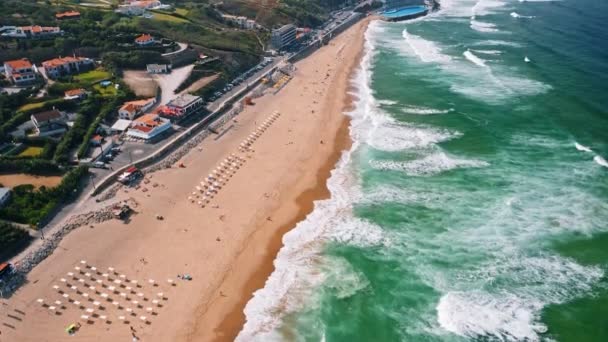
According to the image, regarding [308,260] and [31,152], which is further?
[31,152]

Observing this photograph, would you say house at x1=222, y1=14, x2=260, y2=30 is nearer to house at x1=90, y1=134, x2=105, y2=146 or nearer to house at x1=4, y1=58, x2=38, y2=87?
house at x1=4, y1=58, x2=38, y2=87

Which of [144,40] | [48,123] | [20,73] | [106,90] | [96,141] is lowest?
[96,141]

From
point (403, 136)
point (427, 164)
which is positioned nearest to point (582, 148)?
point (427, 164)

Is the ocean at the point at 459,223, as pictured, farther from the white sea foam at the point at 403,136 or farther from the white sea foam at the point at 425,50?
the white sea foam at the point at 425,50

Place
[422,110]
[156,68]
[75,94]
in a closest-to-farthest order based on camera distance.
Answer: [75,94] → [422,110] → [156,68]

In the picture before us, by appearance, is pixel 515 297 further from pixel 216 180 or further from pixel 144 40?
pixel 144 40

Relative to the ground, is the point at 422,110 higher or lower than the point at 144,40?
→ lower

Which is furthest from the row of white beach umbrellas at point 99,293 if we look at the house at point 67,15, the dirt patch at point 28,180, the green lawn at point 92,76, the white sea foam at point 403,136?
the house at point 67,15
